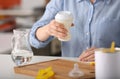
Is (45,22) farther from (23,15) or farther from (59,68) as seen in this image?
(23,15)

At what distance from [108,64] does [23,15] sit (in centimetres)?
360

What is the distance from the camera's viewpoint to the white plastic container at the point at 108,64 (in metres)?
1.04

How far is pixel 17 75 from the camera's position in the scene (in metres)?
1.27

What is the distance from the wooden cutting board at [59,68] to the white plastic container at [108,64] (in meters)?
0.11

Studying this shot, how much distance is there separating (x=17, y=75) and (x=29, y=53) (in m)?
0.18

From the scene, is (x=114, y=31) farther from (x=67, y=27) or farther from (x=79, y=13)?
(x=67, y=27)

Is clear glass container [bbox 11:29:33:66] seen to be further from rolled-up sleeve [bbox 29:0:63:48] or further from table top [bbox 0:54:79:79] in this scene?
rolled-up sleeve [bbox 29:0:63:48]

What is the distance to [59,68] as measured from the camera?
1.31 meters

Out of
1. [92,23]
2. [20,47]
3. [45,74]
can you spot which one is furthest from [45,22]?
[45,74]

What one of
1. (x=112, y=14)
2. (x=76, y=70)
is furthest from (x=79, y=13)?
(x=76, y=70)

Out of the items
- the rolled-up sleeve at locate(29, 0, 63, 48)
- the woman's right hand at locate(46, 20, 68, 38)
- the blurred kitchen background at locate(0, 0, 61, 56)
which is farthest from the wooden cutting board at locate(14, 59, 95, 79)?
the blurred kitchen background at locate(0, 0, 61, 56)

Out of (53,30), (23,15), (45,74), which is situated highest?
(23,15)

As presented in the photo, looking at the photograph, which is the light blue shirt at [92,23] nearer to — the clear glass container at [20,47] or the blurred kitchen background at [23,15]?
the clear glass container at [20,47]

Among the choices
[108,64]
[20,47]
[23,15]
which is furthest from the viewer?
[23,15]
